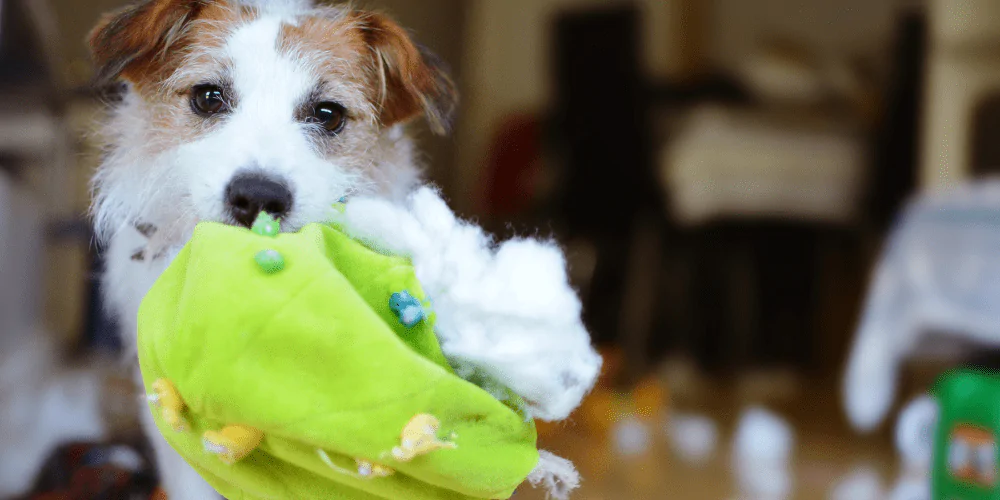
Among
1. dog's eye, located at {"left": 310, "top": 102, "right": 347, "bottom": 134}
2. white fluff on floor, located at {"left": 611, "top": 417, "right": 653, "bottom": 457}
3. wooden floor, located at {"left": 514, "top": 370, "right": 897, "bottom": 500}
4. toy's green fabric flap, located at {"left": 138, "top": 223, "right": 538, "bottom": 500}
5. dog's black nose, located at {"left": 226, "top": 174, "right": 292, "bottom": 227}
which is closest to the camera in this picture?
toy's green fabric flap, located at {"left": 138, "top": 223, "right": 538, "bottom": 500}

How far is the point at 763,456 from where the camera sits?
193cm

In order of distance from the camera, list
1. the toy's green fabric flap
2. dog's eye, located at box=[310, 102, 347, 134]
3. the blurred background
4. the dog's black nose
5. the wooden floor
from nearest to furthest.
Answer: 1. the toy's green fabric flap
2. the dog's black nose
3. dog's eye, located at box=[310, 102, 347, 134]
4. the blurred background
5. the wooden floor

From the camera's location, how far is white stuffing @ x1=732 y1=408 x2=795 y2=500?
1562 millimetres

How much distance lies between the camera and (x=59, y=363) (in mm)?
1208

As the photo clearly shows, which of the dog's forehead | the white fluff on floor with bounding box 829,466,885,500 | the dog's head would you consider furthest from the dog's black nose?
the white fluff on floor with bounding box 829,466,885,500

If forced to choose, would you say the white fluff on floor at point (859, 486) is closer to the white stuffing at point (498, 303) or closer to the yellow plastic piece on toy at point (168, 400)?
the white stuffing at point (498, 303)

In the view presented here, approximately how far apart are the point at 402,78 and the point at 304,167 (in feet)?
0.45

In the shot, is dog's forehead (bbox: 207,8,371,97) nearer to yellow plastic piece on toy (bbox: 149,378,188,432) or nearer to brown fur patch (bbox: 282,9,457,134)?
brown fur patch (bbox: 282,9,457,134)

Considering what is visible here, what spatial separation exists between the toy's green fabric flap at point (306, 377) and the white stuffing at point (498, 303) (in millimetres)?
21

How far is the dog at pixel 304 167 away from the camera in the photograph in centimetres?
50

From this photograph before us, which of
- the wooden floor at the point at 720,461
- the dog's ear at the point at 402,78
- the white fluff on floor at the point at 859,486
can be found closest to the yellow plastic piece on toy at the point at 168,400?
the dog's ear at the point at 402,78

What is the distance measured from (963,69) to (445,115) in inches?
77.3

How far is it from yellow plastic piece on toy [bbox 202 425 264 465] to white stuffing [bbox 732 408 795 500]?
49.0 inches

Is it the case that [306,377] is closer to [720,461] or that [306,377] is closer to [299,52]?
[299,52]
